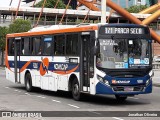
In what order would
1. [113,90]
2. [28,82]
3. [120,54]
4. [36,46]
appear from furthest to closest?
1. [28,82]
2. [36,46]
3. [120,54]
4. [113,90]

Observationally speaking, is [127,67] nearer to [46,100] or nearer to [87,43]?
[87,43]

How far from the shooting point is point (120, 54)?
16.1m

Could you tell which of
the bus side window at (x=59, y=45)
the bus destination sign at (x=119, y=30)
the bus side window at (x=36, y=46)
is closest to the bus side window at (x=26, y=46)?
the bus side window at (x=36, y=46)

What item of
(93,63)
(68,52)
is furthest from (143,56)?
(68,52)

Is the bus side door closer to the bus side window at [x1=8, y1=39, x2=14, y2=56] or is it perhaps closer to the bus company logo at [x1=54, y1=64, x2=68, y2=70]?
the bus company logo at [x1=54, y1=64, x2=68, y2=70]

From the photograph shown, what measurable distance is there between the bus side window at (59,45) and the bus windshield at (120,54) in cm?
305

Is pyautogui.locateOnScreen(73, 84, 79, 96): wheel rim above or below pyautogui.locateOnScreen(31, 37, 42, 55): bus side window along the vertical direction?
below

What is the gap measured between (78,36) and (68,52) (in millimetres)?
1036

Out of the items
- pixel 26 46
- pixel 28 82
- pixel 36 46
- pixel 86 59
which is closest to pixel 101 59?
pixel 86 59

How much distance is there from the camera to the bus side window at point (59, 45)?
18.8m

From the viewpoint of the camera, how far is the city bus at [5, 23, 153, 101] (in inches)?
631

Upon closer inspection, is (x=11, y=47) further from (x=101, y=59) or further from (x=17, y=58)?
(x=101, y=59)

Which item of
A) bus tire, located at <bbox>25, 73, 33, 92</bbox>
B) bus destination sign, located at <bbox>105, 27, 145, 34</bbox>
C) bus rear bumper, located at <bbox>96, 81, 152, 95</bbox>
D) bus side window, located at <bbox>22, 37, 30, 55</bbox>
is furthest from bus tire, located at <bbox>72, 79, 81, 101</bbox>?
bus side window, located at <bbox>22, 37, 30, 55</bbox>

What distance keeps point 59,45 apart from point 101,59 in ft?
11.7
